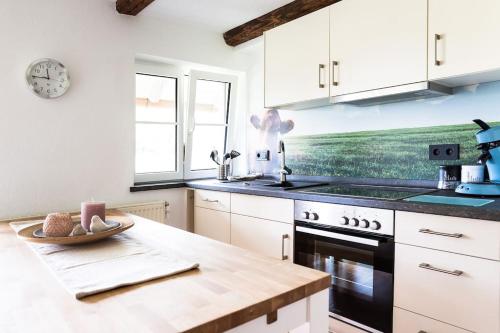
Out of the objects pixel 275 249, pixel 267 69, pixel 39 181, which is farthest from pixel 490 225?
pixel 39 181

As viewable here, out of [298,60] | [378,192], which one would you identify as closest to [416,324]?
[378,192]

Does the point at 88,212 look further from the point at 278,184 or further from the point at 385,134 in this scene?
the point at 385,134

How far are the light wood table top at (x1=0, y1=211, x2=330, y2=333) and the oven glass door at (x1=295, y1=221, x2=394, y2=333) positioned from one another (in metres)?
1.01

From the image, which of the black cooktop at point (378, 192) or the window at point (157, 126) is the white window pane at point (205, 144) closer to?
the window at point (157, 126)

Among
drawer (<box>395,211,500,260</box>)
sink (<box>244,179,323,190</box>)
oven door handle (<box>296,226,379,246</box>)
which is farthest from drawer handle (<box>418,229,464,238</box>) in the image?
sink (<box>244,179,323,190</box>)

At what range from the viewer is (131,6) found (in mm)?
2736

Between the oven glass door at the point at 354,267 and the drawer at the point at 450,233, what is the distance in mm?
129

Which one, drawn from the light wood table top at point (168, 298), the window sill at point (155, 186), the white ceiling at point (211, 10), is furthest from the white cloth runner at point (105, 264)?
the white ceiling at point (211, 10)

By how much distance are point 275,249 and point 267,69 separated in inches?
Answer: 58.1

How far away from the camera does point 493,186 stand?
1901 mm

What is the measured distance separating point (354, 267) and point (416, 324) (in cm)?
42

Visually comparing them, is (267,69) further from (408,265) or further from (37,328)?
(37,328)

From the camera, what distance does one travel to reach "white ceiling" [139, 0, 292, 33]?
2.84m

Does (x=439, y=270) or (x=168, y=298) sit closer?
(x=168, y=298)
